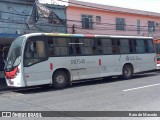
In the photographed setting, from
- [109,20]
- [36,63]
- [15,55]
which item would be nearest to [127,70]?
[36,63]

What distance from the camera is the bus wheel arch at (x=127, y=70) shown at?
1761 cm

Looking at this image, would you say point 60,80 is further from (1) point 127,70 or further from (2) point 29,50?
(1) point 127,70

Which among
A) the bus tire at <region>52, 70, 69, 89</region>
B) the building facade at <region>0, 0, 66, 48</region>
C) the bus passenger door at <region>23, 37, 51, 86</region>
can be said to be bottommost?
the bus tire at <region>52, 70, 69, 89</region>

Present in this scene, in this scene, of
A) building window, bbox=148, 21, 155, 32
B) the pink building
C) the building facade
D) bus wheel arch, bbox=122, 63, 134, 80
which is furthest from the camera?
building window, bbox=148, 21, 155, 32

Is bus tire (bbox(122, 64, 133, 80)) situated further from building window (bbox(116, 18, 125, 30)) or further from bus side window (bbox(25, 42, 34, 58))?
building window (bbox(116, 18, 125, 30))

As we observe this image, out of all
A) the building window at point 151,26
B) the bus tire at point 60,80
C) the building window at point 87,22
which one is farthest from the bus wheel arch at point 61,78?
the building window at point 151,26

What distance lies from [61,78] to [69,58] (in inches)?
42.8

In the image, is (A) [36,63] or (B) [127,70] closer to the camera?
(A) [36,63]

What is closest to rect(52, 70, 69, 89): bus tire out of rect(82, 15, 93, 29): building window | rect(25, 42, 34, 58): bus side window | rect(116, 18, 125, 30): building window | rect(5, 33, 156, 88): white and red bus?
rect(5, 33, 156, 88): white and red bus

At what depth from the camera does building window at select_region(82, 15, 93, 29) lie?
Answer: 26562 millimetres

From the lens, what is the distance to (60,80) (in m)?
14.4

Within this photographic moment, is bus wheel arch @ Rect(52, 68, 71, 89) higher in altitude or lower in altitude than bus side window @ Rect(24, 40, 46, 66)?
lower

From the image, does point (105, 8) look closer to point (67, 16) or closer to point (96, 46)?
point (67, 16)

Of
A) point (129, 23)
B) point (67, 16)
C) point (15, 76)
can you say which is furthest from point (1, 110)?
point (129, 23)
